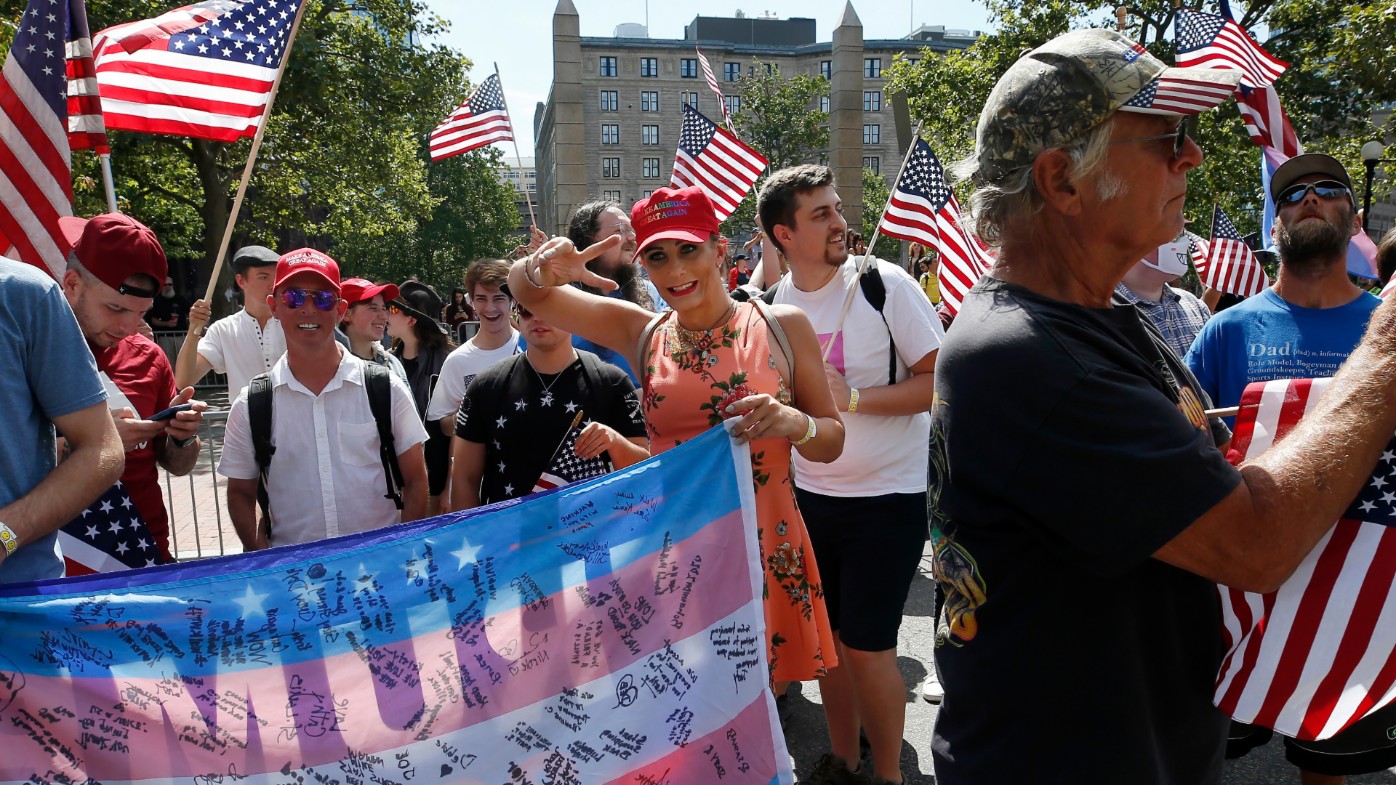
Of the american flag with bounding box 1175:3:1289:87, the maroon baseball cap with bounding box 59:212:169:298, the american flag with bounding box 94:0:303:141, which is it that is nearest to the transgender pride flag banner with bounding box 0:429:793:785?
the maroon baseball cap with bounding box 59:212:169:298

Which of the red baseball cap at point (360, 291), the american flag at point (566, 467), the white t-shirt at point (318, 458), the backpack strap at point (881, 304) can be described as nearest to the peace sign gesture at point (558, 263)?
the american flag at point (566, 467)

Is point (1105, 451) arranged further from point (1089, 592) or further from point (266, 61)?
point (266, 61)

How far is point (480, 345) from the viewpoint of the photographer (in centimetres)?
535

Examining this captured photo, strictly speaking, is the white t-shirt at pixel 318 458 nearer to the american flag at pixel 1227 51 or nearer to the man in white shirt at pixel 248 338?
the man in white shirt at pixel 248 338

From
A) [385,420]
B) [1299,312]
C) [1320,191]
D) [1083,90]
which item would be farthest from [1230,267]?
[1083,90]

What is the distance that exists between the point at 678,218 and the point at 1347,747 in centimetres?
262

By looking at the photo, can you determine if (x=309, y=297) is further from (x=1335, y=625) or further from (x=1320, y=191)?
(x=1320, y=191)

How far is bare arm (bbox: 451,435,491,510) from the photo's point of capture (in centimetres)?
399

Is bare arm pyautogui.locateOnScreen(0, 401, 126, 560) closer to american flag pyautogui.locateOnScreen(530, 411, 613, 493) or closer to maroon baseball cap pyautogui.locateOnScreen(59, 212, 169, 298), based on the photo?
maroon baseball cap pyautogui.locateOnScreen(59, 212, 169, 298)

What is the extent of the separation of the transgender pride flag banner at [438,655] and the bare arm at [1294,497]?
1548mm

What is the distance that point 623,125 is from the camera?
88125 mm

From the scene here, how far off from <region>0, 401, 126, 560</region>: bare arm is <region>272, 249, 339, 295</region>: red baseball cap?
4.64 ft

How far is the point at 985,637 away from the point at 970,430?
14.6 inches

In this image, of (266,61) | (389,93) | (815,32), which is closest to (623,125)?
(815,32)
